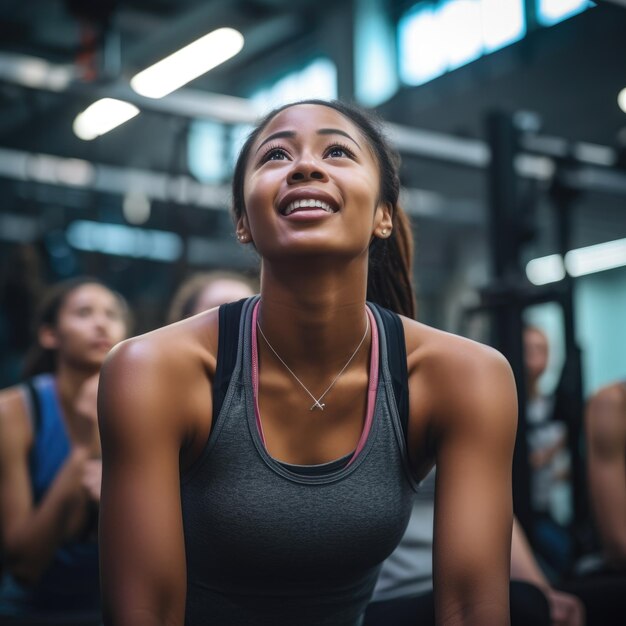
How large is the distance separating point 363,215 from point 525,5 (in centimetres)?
356

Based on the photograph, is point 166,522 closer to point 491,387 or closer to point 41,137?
point 491,387

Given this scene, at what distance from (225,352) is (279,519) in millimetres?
232

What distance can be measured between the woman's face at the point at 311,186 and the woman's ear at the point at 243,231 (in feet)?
0.24

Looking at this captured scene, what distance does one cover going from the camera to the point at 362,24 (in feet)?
16.8

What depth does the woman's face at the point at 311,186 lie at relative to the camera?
39.6 inches

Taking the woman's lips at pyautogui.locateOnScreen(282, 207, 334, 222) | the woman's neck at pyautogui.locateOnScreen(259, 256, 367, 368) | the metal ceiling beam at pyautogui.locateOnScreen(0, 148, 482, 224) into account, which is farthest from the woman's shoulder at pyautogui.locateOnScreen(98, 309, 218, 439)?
the metal ceiling beam at pyautogui.locateOnScreen(0, 148, 482, 224)

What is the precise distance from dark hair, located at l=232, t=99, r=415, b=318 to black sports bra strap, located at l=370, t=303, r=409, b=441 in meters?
0.18

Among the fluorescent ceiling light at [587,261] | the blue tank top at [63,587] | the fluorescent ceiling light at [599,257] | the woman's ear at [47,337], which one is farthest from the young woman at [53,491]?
the fluorescent ceiling light at [599,257]

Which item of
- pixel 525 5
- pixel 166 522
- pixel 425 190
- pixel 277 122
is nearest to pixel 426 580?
pixel 166 522

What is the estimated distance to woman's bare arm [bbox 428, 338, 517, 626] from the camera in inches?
40.1

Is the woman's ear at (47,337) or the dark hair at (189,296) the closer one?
the dark hair at (189,296)

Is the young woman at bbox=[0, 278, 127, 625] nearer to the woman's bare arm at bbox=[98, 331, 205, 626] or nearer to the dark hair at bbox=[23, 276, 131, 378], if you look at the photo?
the dark hair at bbox=[23, 276, 131, 378]

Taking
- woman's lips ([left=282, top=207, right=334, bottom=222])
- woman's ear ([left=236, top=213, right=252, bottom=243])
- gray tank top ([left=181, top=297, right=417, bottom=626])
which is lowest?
gray tank top ([left=181, top=297, right=417, bottom=626])

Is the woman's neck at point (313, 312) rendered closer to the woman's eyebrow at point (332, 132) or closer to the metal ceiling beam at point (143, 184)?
the woman's eyebrow at point (332, 132)
